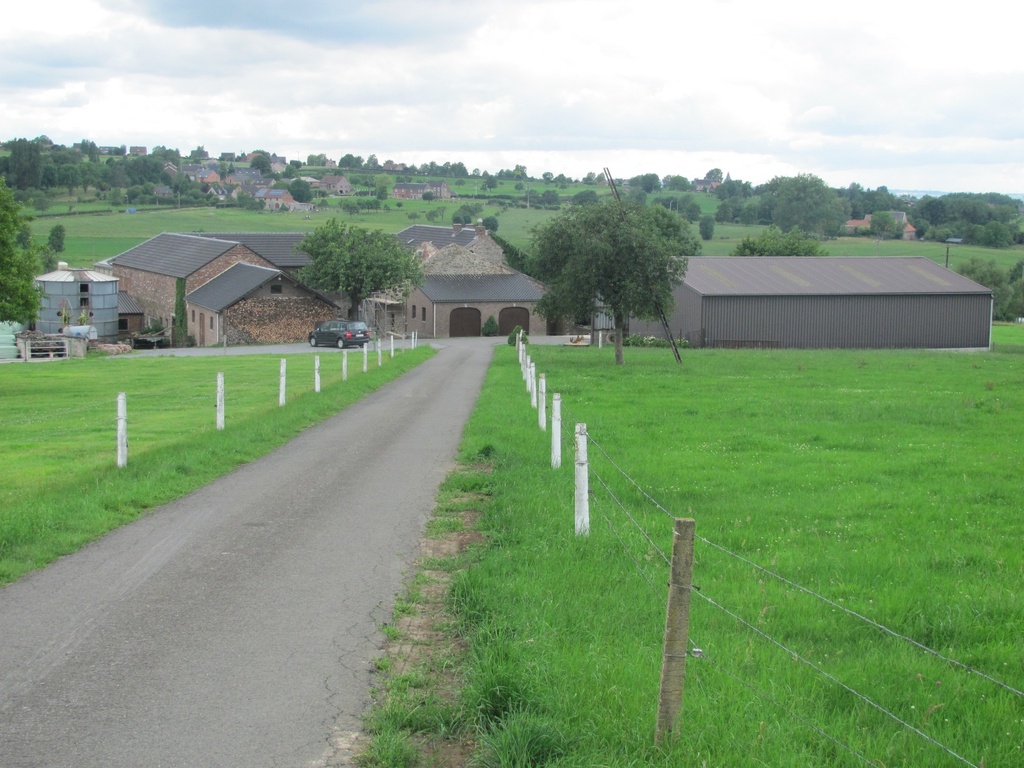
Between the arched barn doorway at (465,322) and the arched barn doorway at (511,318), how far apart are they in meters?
1.56

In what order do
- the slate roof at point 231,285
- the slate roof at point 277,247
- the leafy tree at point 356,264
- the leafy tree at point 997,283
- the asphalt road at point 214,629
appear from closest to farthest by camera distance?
the asphalt road at point 214,629 < the slate roof at point 231,285 < the leafy tree at point 356,264 < the slate roof at point 277,247 < the leafy tree at point 997,283

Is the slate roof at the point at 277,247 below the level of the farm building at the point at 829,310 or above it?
above

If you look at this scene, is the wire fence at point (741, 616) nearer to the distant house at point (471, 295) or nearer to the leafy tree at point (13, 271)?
the leafy tree at point (13, 271)

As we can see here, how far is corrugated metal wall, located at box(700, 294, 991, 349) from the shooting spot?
57.7 m

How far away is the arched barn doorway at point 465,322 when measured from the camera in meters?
70.6

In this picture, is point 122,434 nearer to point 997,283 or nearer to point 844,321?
point 844,321

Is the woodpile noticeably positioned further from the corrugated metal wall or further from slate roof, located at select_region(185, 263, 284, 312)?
the corrugated metal wall

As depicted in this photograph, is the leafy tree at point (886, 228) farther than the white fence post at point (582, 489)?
Yes

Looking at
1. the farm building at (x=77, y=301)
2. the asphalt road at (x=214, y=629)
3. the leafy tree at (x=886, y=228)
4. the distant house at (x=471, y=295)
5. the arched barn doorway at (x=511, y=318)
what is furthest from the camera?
the leafy tree at (x=886, y=228)

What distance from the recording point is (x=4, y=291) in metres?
29.5

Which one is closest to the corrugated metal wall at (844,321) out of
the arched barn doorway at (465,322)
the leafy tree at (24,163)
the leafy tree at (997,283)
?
the arched barn doorway at (465,322)

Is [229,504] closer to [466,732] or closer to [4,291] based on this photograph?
[466,732]

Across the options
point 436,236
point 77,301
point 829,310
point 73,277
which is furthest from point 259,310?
point 829,310

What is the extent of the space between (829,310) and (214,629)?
55578mm
